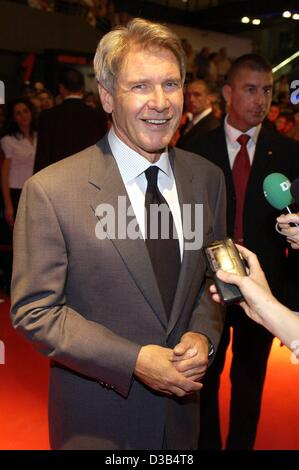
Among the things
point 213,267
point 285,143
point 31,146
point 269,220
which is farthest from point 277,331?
point 31,146

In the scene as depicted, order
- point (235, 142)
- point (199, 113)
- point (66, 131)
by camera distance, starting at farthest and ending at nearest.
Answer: point (199, 113), point (66, 131), point (235, 142)

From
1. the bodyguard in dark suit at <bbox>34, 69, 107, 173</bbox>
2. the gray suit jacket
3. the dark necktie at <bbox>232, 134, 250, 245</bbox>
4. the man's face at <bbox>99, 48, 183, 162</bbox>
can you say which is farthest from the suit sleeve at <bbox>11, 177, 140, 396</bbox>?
the bodyguard in dark suit at <bbox>34, 69, 107, 173</bbox>

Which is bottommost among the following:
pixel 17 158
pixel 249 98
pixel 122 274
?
pixel 122 274

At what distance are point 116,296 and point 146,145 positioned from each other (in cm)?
45

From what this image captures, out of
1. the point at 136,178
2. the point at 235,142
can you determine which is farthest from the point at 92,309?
the point at 235,142

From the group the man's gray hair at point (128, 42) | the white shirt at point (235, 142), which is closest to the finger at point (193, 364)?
the man's gray hair at point (128, 42)

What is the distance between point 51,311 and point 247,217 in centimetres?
155

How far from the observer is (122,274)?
1680mm

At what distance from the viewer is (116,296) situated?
169 centimetres

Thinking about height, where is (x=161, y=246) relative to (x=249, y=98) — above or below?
below

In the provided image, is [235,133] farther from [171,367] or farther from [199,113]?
[199,113]

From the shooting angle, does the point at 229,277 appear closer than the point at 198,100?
Yes

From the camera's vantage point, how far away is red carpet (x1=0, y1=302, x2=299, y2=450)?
10.4ft
